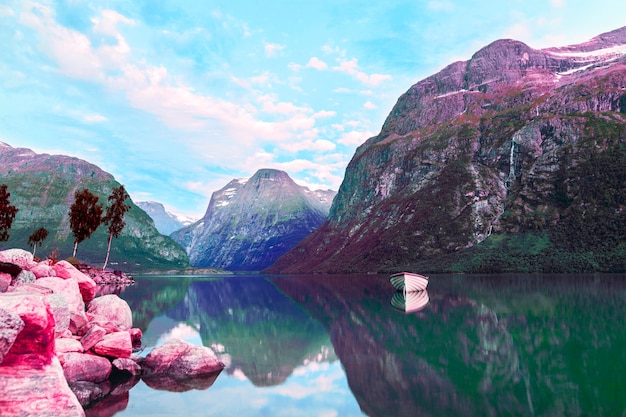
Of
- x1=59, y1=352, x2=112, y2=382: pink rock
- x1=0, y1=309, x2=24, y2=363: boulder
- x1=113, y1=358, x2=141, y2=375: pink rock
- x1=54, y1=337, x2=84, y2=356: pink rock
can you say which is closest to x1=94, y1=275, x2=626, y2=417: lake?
x1=113, y1=358, x2=141, y2=375: pink rock

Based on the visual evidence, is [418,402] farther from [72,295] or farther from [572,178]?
[572,178]

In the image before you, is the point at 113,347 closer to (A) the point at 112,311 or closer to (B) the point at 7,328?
(A) the point at 112,311

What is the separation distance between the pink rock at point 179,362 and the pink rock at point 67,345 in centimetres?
396

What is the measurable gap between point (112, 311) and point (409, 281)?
54660 millimetres

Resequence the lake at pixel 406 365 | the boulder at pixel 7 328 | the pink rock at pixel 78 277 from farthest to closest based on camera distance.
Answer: the pink rock at pixel 78 277, the lake at pixel 406 365, the boulder at pixel 7 328

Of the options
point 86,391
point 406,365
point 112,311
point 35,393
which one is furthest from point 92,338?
point 406,365

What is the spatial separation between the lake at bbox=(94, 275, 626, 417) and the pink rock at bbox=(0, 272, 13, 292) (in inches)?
454

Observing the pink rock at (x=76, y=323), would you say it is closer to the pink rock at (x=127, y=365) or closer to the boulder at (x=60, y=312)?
the boulder at (x=60, y=312)

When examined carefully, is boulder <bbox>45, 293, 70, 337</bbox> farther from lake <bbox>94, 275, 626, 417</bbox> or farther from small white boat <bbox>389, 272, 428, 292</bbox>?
small white boat <bbox>389, 272, 428, 292</bbox>

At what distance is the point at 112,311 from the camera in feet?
113

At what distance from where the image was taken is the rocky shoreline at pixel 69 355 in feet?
41.8

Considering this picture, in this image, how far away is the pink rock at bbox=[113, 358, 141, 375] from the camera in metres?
24.4

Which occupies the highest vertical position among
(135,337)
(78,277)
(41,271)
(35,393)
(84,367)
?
(41,271)

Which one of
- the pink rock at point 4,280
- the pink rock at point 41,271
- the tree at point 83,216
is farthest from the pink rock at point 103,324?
the tree at point 83,216
